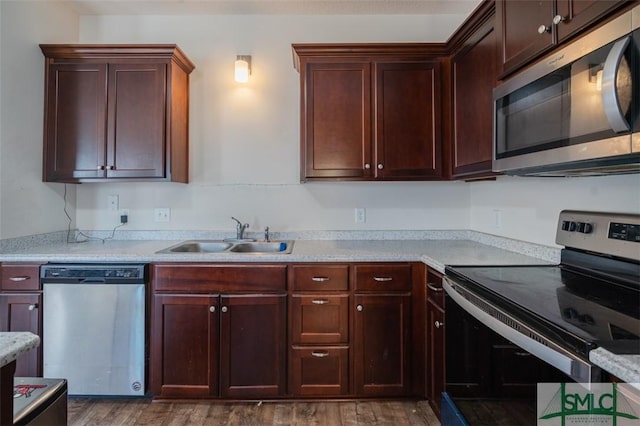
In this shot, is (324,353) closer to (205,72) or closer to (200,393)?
(200,393)

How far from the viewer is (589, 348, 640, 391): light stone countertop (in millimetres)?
697

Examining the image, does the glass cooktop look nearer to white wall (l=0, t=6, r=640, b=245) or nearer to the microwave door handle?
the microwave door handle

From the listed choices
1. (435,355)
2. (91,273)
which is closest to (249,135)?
(91,273)

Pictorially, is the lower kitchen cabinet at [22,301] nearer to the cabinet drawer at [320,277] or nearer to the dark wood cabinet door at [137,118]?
the dark wood cabinet door at [137,118]

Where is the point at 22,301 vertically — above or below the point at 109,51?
below

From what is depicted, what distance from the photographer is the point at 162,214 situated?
8.61 feet

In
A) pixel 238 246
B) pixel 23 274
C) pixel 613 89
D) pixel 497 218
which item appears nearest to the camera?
pixel 613 89

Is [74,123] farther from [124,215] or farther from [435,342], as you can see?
[435,342]

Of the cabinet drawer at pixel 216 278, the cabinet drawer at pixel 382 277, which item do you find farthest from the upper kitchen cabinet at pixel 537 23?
the cabinet drawer at pixel 216 278

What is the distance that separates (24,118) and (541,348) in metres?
2.95

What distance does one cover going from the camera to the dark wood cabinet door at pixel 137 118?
2275 millimetres

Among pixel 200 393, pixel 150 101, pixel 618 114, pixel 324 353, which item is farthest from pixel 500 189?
pixel 150 101

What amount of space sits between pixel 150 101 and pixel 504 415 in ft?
8.28

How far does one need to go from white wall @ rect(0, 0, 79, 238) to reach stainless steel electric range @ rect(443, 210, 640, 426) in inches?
101
